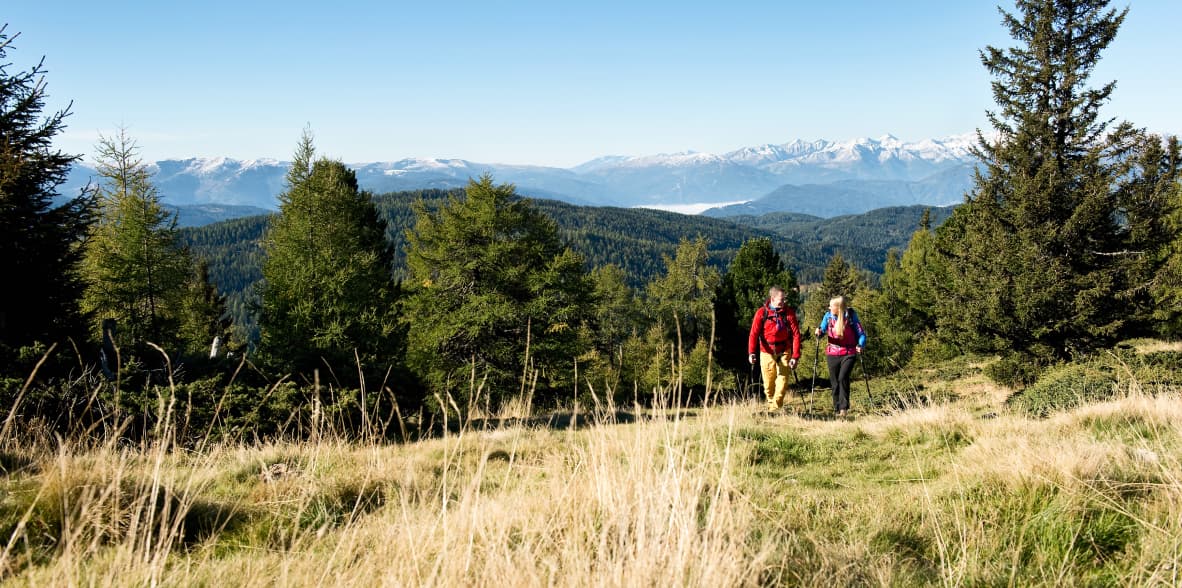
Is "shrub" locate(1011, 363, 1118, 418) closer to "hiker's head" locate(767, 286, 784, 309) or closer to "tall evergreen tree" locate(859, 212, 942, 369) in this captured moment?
"hiker's head" locate(767, 286, 784, 309)

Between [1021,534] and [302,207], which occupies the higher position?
[302,207]

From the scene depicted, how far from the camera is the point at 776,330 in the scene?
8.98 m

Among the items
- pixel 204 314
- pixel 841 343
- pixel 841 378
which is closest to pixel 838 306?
pixel 841 343

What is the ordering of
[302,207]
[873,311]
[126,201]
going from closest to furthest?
[126,201] < [302,207] < [873,311]

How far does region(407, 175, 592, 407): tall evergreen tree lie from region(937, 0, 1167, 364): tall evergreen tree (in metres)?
12.3

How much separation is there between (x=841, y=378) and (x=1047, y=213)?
30.7 ft

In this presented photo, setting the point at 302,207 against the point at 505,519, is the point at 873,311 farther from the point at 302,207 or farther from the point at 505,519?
the point at 505,519

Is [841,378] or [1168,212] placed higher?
[1168,212]

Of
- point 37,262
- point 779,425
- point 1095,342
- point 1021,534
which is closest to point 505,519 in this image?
point 1021,534

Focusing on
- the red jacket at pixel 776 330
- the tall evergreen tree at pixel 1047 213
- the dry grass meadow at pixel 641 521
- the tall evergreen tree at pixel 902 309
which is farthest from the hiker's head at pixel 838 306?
the tall evergreen tree at pixel 902 309

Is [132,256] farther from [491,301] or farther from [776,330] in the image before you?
[776,330]

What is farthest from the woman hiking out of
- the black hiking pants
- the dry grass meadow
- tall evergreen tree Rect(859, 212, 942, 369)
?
tall evergreen tree Rect(859, 212, 942, 369)

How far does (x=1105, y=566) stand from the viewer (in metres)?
2.70

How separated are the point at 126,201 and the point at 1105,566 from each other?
83.1ft
